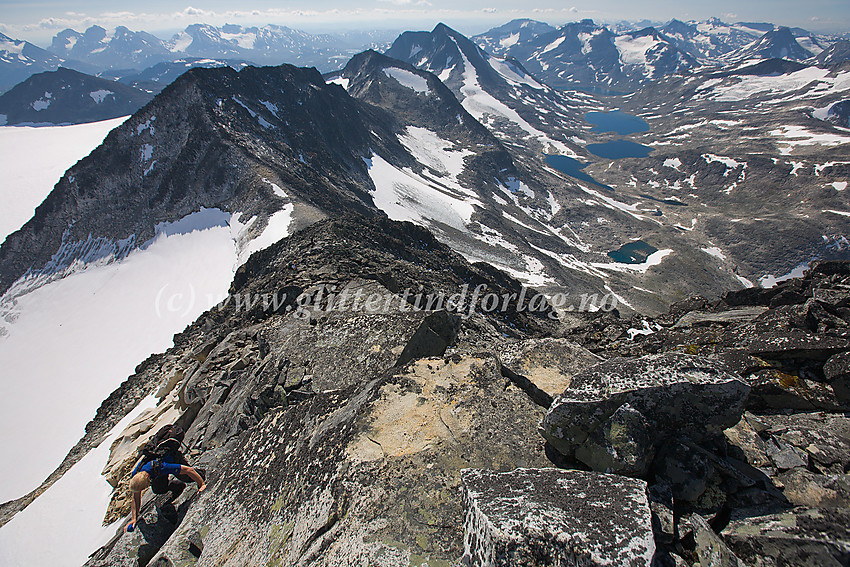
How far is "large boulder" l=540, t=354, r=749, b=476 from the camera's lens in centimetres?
563

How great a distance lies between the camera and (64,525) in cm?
1333

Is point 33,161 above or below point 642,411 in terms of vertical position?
above

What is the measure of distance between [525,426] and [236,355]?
13825mm

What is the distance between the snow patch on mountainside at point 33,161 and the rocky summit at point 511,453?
81772mm

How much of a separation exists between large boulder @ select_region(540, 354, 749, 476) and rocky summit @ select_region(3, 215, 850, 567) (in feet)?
0.09

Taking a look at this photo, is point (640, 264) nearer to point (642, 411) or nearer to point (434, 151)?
point (434, 151)

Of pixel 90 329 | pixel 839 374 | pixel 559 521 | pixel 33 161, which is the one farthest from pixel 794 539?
pixel 33 161

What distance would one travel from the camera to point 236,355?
17.0m

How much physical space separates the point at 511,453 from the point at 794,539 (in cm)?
377

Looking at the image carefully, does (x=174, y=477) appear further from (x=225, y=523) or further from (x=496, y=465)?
(x=496, y=465)

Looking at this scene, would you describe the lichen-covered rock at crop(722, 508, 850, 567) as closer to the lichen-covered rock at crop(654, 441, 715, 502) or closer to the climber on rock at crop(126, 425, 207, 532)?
the lichen-covered rock at crop(654, 441, 715, 502)

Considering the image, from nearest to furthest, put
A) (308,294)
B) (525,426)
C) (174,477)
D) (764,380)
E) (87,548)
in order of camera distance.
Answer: (525,426)
(764,380)
(174,477)
(87,548)
(308,294)

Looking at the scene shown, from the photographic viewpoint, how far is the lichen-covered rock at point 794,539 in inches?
166

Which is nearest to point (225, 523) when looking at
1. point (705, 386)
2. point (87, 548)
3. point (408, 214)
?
point (87, 548)
